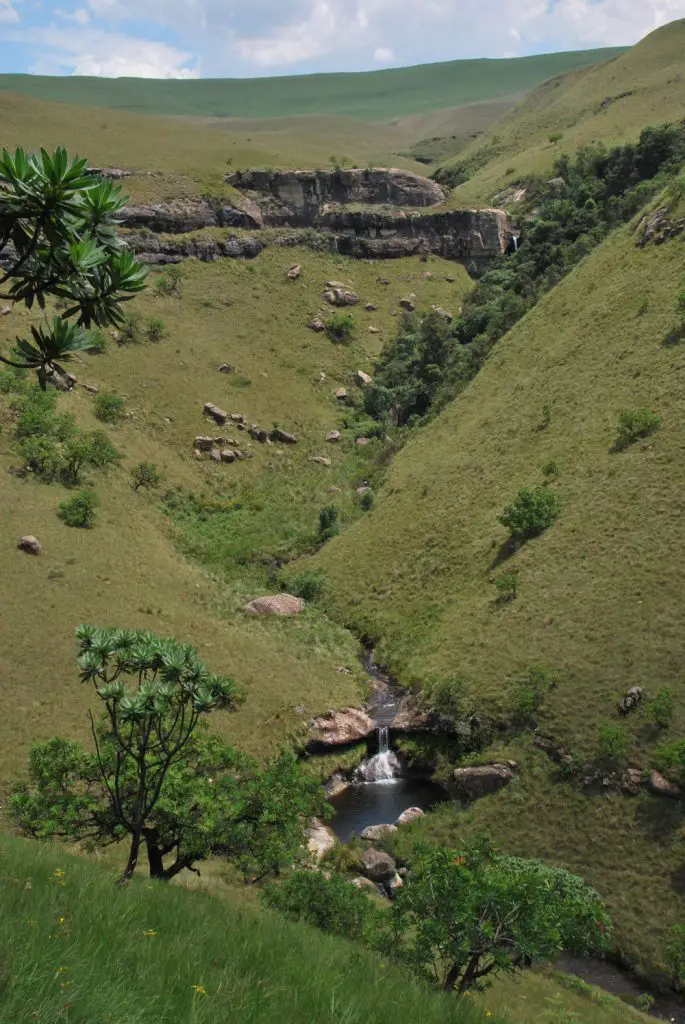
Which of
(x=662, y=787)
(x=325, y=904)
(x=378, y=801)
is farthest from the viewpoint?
(x=378, y=801)

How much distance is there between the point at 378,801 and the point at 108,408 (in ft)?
146

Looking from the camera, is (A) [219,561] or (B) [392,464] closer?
(A) [219,561]

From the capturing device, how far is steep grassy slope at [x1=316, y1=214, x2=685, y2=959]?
29109 mm

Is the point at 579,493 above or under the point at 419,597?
above

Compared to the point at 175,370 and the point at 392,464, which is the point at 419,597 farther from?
the point at 175,370

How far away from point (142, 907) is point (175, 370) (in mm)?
72729

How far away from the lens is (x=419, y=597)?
150 ft

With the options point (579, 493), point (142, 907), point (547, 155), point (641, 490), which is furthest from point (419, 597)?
point (547, 155)

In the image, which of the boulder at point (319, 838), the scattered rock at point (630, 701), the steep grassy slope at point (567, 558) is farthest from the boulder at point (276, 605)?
the scattered rock at point (630, 701)

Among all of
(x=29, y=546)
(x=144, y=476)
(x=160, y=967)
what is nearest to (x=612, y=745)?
(x=160, y=967)

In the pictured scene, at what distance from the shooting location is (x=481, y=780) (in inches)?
1271

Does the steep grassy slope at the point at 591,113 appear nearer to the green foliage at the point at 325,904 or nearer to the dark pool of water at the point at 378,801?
the dark pool of water at the point at 378,801

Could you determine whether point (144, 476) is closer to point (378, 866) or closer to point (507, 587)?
point (507, 587)

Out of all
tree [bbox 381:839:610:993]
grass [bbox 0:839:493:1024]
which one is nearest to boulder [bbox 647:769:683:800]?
tree [bbox 381:839:610:993]
